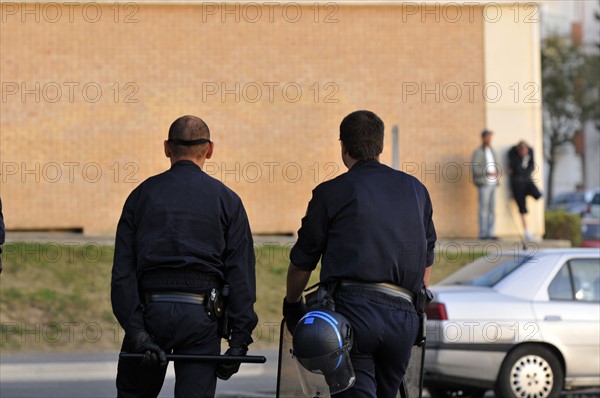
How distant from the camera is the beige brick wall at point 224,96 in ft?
61.9

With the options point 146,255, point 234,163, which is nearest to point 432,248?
point 146,255

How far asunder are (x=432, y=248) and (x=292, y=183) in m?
13.5

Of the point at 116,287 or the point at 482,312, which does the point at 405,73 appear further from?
the point at 116,287

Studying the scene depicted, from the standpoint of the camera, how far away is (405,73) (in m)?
19.5

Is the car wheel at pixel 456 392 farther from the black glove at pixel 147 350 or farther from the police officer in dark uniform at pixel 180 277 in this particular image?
the black glove at pixel 147 350

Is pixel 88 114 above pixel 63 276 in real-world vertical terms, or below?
above

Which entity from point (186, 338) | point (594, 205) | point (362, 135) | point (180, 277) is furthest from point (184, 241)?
point (594, 205)

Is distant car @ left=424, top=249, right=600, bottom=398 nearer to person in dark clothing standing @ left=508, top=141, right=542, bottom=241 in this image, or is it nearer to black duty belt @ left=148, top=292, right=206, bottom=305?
black duty belt @ left=148, top=292, right=206, bottom=305

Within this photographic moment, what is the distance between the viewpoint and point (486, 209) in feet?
64.5

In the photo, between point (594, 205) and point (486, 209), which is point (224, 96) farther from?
point (594, 205)

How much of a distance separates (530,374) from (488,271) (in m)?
1.22

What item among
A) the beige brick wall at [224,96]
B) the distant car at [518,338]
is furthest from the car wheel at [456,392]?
the beige brick wall at [224,96]

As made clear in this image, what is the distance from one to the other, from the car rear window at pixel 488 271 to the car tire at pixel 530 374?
2.57ft

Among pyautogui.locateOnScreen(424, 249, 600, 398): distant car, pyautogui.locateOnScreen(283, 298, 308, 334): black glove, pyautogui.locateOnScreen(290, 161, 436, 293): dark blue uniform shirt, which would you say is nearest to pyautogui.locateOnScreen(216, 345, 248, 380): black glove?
pyautogui.locateOnScreen(283, 298, 308, 334): black glove
